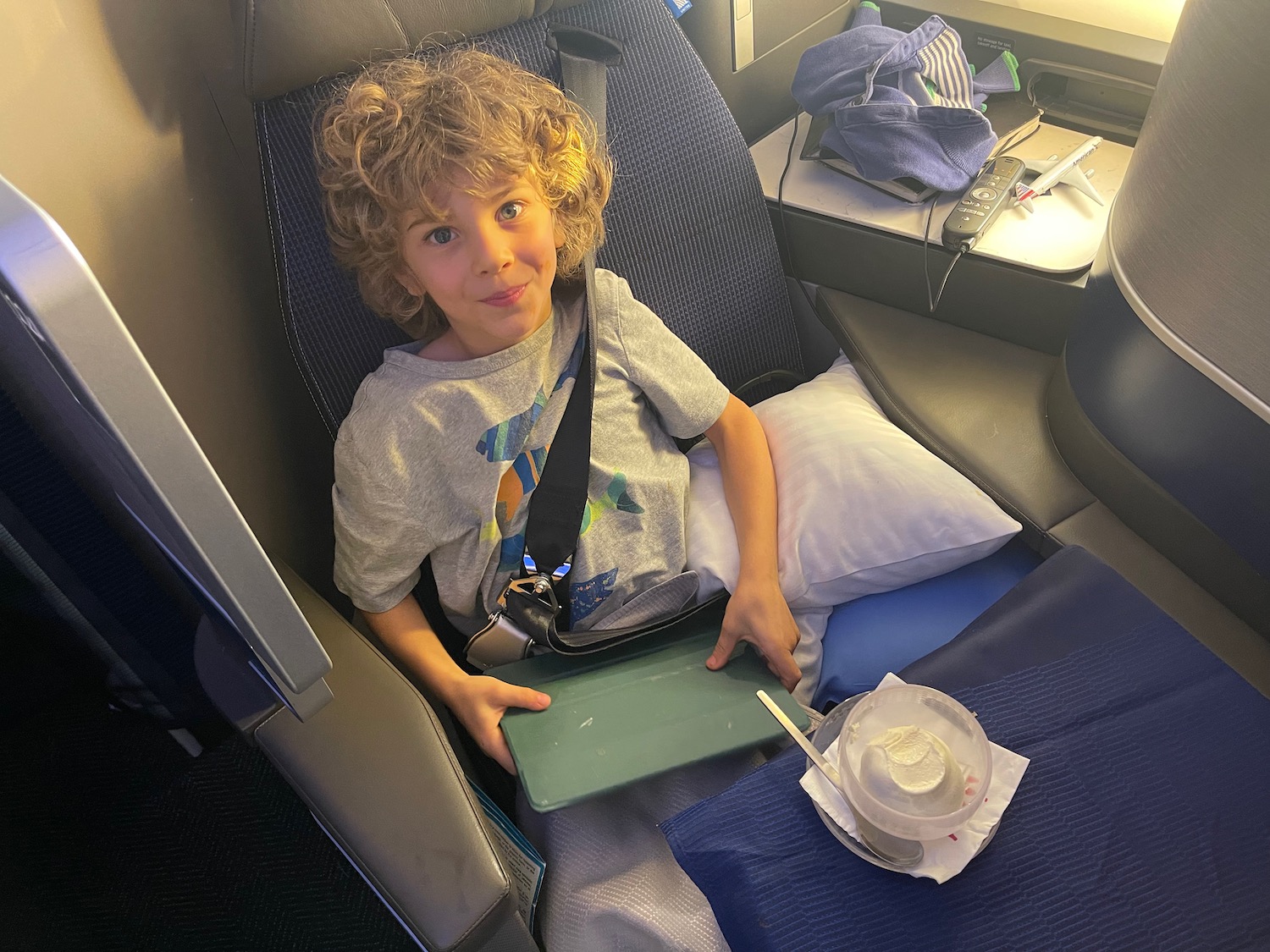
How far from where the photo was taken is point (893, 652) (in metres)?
1.06

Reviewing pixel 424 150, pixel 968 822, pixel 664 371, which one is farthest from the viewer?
pixel 664 371

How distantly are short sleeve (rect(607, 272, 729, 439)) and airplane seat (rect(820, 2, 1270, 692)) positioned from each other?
25cm

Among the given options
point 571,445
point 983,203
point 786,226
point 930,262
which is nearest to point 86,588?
point 571,445

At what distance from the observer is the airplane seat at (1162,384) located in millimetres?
694

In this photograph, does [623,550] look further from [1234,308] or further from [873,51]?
[873,51]

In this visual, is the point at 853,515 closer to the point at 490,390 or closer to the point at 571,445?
the point at 571,445

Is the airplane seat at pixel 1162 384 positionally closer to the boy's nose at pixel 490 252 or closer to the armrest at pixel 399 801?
the boy's nose at pixel 490 252

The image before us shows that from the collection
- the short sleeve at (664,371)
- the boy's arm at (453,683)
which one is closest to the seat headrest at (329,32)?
the short sleeve at (664,371)

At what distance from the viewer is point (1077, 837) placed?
753 millimetres

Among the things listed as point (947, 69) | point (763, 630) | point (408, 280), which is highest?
point (408, 280)

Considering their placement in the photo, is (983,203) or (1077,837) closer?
(1077,837)

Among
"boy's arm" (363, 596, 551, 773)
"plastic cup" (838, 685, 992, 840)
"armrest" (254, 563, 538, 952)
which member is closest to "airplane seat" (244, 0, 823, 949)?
"armrest" (254, 563, 538, 952)

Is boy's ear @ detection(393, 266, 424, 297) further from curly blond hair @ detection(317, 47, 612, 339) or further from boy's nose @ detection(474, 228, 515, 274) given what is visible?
boy's nose @ detection(474, 228, 515, 274)

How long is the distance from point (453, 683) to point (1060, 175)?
3.62 feet
